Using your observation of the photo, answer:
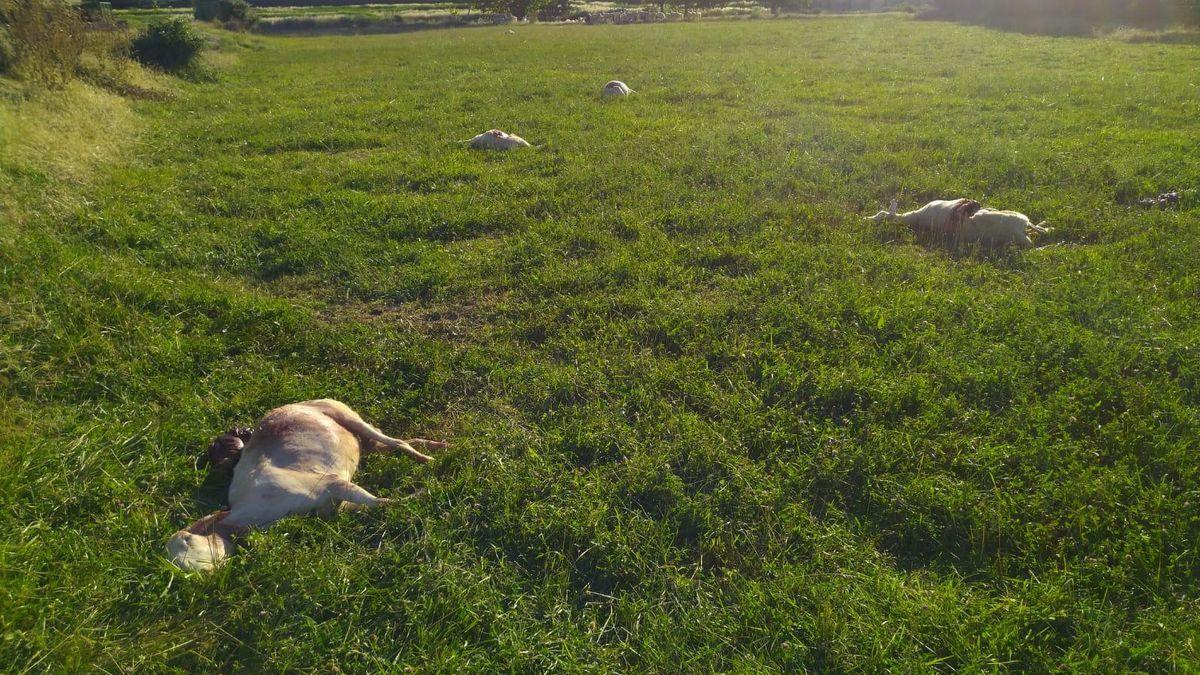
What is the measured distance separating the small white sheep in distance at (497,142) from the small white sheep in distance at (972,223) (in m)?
6.20

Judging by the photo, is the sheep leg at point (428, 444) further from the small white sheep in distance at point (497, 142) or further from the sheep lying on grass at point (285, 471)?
the small white sheep in distance at point (497, 142)

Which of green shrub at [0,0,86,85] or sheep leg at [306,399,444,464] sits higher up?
green shrub at [0,0,86,85]

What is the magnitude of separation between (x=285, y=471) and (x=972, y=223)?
21.9ft

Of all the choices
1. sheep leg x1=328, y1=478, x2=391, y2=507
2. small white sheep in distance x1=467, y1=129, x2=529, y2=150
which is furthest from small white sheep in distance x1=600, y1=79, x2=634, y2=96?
sheep leg x1=328, y1=478, x2=391, y2=507

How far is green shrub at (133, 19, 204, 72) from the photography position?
18562mm

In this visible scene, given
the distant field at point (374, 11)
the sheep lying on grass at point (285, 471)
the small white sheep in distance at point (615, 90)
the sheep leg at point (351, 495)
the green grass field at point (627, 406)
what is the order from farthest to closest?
the distant field at point (374, 11) → the small white sheep in distance at point (615, 90) → the sheep leg at point (351, 495) → the sheep lying on grass at point (285, 471) → the green grass field at point (627, 406)

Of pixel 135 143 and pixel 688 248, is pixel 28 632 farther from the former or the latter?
pixel 135 143

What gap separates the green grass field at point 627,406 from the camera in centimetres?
293

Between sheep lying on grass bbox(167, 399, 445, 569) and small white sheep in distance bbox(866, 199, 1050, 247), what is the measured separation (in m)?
5.71

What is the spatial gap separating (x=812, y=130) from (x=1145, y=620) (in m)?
9.73

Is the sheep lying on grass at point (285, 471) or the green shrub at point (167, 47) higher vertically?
the green shrub at point (167, 47)

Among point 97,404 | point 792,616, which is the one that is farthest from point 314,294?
point 792,616

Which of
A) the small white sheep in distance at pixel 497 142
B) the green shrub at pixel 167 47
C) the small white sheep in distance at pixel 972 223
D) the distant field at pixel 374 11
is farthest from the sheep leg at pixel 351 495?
the distant field at pixel 374 11

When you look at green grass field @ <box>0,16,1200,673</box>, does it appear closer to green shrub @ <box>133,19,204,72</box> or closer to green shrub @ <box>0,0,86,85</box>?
green shrub @ <box>0,0,86,85</box>
